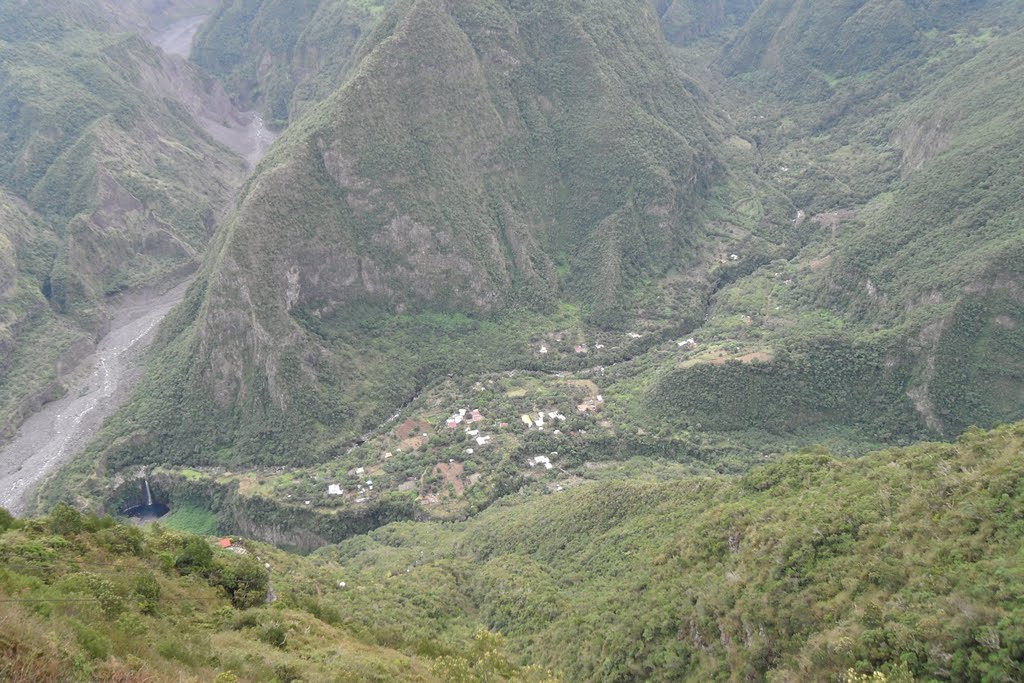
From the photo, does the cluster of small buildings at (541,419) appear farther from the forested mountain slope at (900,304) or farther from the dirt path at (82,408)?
the dirt path at (82,408)

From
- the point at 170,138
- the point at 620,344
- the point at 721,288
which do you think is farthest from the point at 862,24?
the point at 170,138

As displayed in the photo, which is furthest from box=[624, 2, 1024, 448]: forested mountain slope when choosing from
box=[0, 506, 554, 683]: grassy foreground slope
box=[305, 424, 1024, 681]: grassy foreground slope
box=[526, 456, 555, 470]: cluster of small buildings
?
box=[0, 506, 554, 683]: grassy foreground slope

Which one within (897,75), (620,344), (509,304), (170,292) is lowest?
(620,344)

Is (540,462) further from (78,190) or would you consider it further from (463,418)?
(78,190)

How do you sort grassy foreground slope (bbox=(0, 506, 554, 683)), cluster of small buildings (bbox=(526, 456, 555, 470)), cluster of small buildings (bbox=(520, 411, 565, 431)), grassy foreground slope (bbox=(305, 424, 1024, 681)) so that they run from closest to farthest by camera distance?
grassy foreground slope (bbox=(0, 506, 554, 683))
grassy foreground slope (bbox=(305, 424, 1024, 681))
cluster of small buildings (bbox=(526, 456, 555, 470))
cluster of small buildings (bbox=(520, 411, 565, 431))

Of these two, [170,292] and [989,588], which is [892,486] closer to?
[989,588]

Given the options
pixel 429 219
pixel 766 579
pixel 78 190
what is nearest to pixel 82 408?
pixel 78 190

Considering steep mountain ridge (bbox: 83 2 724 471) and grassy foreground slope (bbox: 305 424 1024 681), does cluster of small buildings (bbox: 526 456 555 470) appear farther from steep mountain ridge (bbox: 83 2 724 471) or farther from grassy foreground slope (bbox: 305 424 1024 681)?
steep mountain ridge (bbox: 83 2 724 471)

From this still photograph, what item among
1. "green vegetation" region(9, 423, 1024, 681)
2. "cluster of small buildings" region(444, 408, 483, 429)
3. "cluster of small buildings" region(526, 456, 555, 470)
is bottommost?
"cluster of small buildings" region(526, 456, 555, 470)
